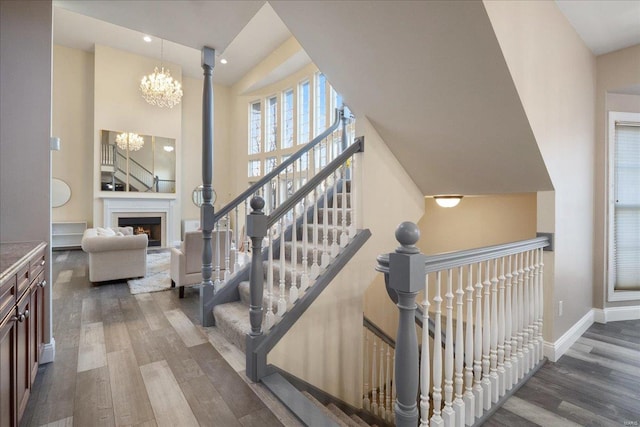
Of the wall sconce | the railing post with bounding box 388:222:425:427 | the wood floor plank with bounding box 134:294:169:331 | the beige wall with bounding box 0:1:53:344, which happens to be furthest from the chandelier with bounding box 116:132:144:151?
the railing post with bounding box 388:222:425:427

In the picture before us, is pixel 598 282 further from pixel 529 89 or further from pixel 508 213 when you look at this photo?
pixel 529 89

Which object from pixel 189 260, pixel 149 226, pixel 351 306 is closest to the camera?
pixel 351 306

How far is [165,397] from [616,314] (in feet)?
14.5

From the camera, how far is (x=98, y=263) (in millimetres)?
4152

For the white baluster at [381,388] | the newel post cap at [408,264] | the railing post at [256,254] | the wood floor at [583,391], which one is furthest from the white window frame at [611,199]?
the railing post at [256,254]

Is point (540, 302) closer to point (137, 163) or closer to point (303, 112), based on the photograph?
point (303, 112)

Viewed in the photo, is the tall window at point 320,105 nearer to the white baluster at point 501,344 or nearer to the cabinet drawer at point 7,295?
the white baluster at point 501,344

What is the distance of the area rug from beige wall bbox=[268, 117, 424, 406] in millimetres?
2672

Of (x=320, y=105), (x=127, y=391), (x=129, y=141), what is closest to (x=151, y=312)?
(x=127, y=391)

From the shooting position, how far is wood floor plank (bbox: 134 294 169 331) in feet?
9.59

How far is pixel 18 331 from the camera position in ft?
4.80

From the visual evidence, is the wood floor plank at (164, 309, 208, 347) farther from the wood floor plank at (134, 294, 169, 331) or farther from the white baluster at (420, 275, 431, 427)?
the white baluster at (420, 275, 431, 427)

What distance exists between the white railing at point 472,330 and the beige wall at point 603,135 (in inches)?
56.2

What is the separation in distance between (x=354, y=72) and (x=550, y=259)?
2.22 m
